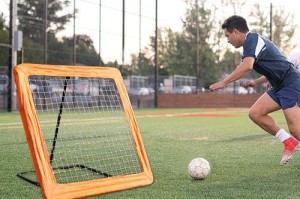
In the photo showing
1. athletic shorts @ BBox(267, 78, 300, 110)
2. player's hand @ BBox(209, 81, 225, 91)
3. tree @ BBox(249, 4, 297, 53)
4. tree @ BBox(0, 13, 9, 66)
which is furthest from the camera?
tree @ BBox(249, 4, 297, 53)

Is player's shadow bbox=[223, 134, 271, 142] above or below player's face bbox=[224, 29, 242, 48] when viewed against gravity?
below

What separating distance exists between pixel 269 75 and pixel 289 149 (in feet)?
3.06

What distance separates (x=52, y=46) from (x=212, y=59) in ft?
58.7

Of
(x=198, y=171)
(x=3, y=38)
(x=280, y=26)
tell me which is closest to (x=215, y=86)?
(x=198, y=171)

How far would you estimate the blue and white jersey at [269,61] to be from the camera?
Answer: 16.2 feet

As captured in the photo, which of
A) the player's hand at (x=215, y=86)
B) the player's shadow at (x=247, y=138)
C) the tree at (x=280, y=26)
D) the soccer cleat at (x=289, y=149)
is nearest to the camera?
the player's hand at (x=215, y=86)

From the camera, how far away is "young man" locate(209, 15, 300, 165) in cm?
490

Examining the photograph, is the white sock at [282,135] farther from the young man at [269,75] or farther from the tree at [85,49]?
the tree at [85,49]

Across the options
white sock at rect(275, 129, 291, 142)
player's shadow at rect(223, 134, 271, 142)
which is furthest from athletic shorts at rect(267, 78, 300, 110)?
player's shadow at rect(223, 134, 271, 142)

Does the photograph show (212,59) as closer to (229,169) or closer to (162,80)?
(162,80)

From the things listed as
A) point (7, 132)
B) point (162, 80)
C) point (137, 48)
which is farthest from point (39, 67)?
point (162, 80)

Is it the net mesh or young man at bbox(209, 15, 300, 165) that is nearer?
young man at bbox(209, 15, 300, 165)

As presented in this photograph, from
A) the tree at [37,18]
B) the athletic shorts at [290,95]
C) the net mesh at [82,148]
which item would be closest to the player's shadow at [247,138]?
the net mesh at [82,148]

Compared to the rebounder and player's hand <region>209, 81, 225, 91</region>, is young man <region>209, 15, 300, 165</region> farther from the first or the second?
the rebounder
